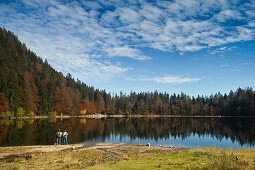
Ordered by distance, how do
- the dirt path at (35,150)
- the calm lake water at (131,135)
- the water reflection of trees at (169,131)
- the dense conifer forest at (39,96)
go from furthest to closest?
the dense conifer forest at (39,96)
the water reflection of trees at (169,131)
the calm lake water at (131,135)
the dirt path at (35,150)

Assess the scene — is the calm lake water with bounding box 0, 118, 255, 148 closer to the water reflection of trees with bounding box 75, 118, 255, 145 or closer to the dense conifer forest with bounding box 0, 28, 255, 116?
the water reflection of trees with bounding box 75, 118, 255, 145

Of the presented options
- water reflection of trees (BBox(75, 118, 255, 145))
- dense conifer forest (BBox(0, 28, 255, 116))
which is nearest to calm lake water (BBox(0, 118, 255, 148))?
water reflection of trees (BBox(75, 118, 255, 145))

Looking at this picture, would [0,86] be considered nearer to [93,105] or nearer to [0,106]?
[0,106]

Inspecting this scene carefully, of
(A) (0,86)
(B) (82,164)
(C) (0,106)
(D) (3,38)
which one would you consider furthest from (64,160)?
(D) (3,38)

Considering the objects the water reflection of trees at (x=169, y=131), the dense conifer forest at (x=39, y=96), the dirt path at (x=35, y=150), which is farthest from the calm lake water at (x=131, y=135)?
the dense conifer forest at (x=39, y=96)

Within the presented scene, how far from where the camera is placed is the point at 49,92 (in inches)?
6093

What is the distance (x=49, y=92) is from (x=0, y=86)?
41944 millimetres

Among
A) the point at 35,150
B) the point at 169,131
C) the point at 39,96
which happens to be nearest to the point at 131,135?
the point at 169,131

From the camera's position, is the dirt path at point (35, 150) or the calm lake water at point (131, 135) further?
the calm lake water at point (131, 135)

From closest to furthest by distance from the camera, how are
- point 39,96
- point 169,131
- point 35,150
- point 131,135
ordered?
point 35,150 → point 131,135 → point 169,131 → point 39,96


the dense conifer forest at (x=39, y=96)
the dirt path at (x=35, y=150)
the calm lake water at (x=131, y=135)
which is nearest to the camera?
the dirt path at (x=35, y=150)

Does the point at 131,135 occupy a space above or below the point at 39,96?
below

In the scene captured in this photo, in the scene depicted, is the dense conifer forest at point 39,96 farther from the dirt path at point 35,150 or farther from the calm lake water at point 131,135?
the dirt path at point 35,150

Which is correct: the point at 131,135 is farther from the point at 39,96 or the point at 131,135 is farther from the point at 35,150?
the point at 39,96
